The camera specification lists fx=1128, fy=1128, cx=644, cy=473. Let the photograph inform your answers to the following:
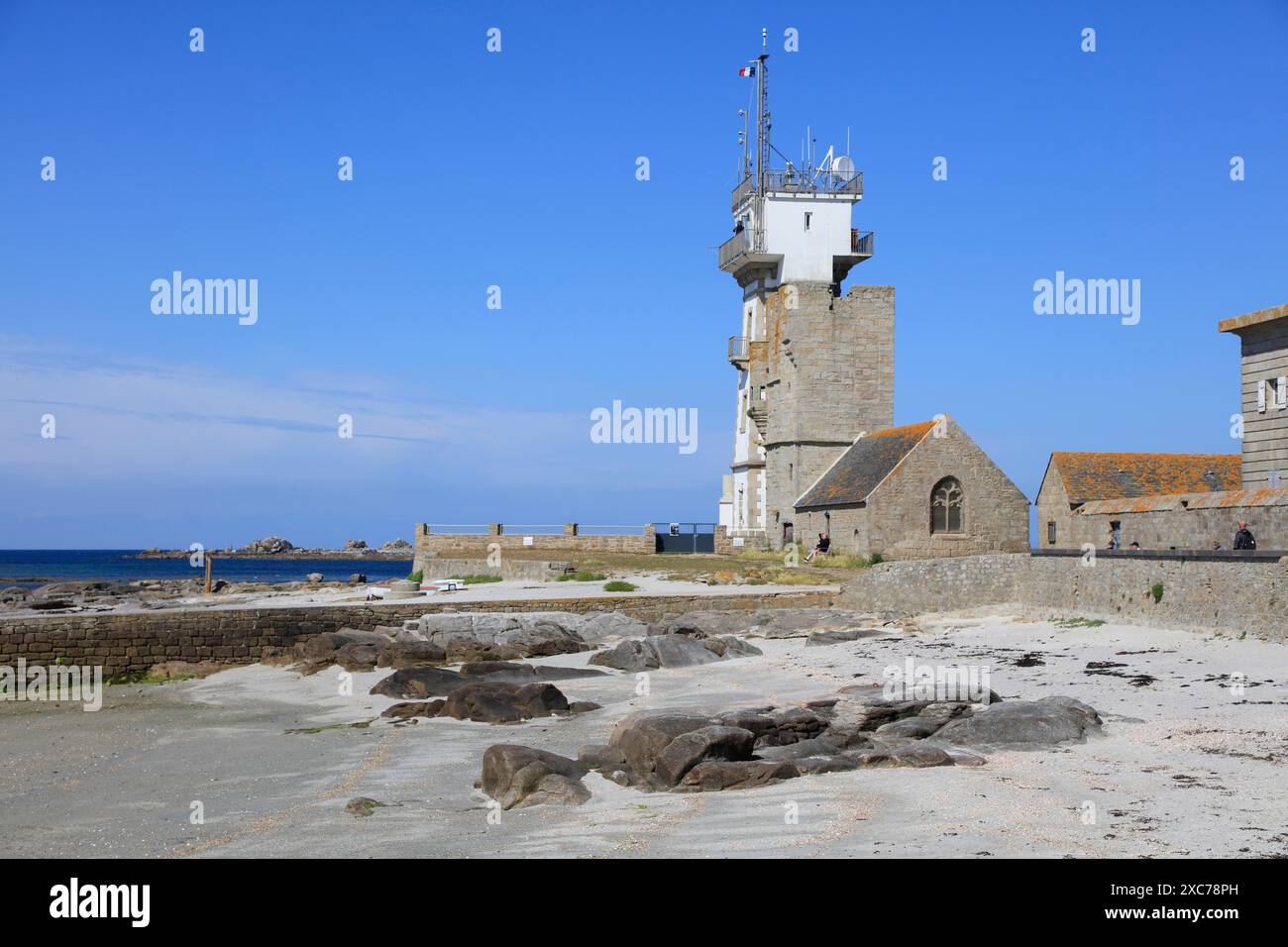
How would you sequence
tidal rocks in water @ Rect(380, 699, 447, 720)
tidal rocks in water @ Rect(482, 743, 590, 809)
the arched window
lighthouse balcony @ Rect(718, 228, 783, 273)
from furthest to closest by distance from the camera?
lighthouse balcony @ Rect(718, 228, 783, 273), the arched window, tidal rocks in water @ Rect(380, 699, 447, 720), tidal rocks in water @ Rect(482, 743, 590, 809)

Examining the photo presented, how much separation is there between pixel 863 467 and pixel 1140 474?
10.3m

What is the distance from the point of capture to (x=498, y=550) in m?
45.5

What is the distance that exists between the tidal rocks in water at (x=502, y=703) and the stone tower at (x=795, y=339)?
28985 millimetres

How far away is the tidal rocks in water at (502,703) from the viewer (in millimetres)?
17766

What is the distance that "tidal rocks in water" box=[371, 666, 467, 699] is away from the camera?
20.4 m

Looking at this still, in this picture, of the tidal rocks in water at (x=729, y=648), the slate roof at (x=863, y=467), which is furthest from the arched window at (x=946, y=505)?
the tidal rocks in water at (x=729, y=648)

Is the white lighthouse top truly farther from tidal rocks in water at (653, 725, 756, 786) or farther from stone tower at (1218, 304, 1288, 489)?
tidal rocks in water at (653, 725, 756, 786)

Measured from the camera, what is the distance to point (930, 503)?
3784 centimetres

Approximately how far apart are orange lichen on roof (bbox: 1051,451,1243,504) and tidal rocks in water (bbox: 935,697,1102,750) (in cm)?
2855

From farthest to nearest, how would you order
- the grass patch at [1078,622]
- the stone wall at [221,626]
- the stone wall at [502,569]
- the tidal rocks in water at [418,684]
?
the stone wall at [502,569] < the stone wall at [221,626] < the grass patch at [1078,622] < the tidal rocks in water at [418,684]

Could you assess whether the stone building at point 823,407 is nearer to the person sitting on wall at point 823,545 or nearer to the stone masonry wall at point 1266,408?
the person sitting on wall at point 823,545

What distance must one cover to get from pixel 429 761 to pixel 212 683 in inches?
467

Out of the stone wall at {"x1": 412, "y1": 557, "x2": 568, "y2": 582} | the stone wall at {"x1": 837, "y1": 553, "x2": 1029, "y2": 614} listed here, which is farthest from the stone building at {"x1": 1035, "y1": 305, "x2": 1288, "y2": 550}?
the stone wall at {"x1": 412, "y1": 557, "x2": 568, "y2": 582}

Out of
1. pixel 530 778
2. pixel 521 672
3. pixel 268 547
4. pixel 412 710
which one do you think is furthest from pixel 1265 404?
pixel 268 547
